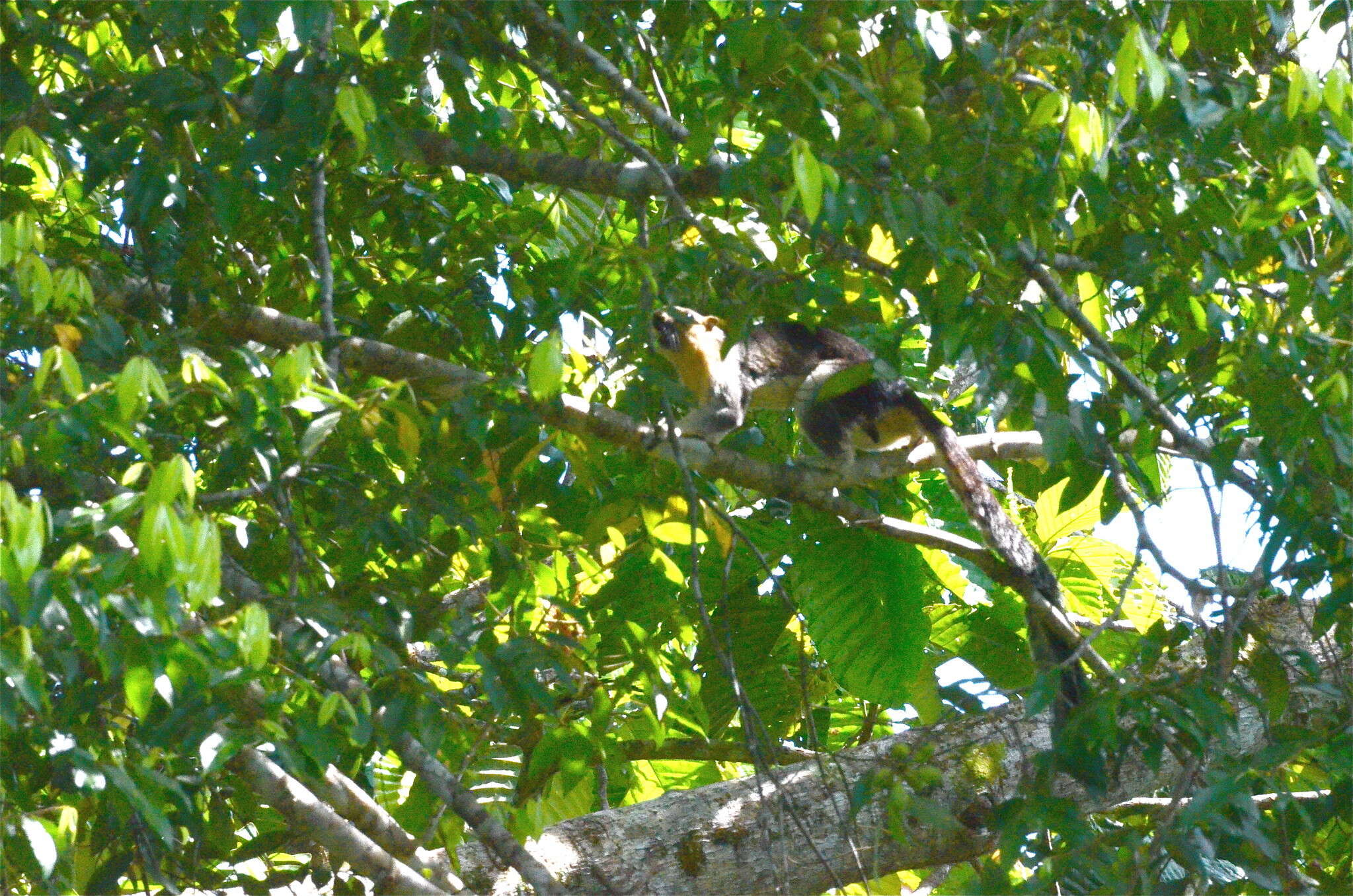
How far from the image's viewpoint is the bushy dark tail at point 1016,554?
361cm

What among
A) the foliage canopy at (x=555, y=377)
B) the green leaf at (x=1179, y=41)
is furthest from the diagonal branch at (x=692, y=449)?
the green leaf at (x=1179, y=41)

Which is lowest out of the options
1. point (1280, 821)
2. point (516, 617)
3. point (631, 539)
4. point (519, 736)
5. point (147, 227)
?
point (1280, 821)

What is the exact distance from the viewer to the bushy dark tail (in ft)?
11.8

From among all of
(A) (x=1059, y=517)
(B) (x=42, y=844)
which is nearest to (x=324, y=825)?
(B) (x=42, y=844)

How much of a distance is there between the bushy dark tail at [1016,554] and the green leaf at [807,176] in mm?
1383

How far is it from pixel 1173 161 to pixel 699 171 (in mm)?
1185

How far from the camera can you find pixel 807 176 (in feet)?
7.34

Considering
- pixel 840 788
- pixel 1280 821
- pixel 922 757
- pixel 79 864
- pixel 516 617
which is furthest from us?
pixel 840 788

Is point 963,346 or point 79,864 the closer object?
point 963,346

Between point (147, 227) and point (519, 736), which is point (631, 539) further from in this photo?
point (147, 227)

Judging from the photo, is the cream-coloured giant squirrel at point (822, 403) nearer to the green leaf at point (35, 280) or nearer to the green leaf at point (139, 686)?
the green leaf at point (35, 280)

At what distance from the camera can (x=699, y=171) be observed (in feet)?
11.7

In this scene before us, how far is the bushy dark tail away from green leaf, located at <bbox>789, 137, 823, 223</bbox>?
1.38 m

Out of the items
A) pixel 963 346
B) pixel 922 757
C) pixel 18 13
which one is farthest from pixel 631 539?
pixel 18 13
